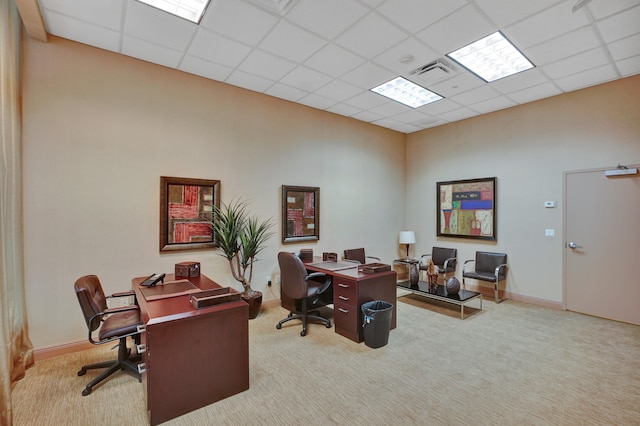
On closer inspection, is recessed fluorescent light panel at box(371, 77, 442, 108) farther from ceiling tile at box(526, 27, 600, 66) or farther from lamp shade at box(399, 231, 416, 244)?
lamp shade at box(399, 231, 416, 244)

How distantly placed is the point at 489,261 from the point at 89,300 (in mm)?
5588

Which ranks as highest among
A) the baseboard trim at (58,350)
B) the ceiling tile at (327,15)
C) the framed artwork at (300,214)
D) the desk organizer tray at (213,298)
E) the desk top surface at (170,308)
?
the ceiling tile at (327,15)

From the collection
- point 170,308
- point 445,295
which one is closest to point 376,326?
point 445,295

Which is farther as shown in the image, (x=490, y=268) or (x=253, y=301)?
(x=490, y=268)

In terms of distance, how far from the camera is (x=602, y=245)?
4121mm

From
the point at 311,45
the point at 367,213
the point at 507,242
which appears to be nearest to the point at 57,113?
the point at 311,45

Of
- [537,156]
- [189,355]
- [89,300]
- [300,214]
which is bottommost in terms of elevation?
[189,355]

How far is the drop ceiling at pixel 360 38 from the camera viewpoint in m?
2.59

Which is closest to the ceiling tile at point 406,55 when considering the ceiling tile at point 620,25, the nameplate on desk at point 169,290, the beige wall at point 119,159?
the ceiling tile at point 620,25

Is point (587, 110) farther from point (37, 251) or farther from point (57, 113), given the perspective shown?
point (37, 251)

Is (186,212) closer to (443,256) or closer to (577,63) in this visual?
(443,256)

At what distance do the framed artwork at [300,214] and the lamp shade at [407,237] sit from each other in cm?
210

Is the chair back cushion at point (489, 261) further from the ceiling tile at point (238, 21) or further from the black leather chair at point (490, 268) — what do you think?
the ceiling tile at point (238, 21)

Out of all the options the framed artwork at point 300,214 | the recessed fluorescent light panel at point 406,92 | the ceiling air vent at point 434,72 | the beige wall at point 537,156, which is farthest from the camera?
the framed artwork at point 300,214
